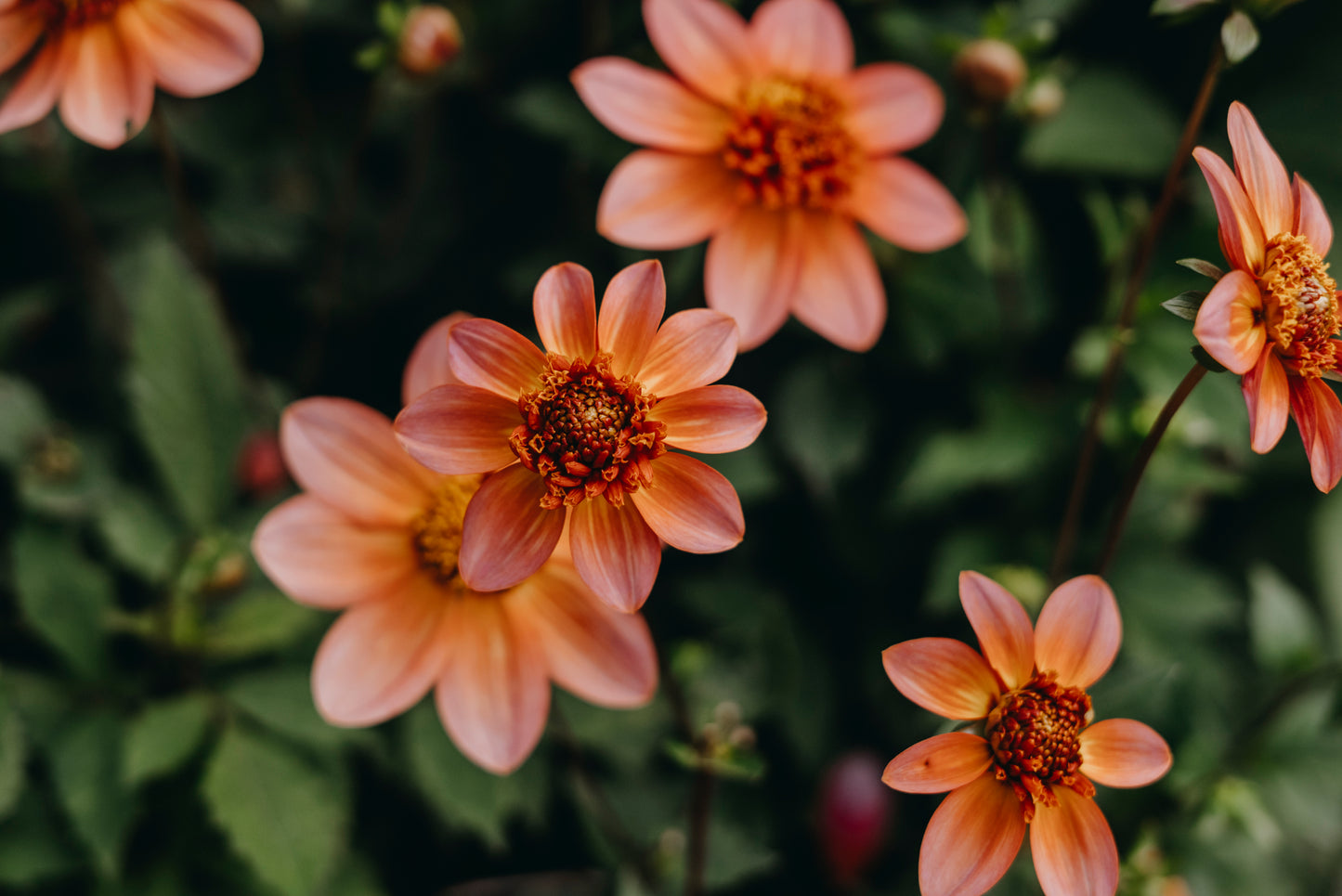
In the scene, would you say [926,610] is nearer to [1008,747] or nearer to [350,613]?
[1008,747]

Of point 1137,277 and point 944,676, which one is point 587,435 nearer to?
point 944,676

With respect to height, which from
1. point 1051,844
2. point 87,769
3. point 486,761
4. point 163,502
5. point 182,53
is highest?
point 182,53

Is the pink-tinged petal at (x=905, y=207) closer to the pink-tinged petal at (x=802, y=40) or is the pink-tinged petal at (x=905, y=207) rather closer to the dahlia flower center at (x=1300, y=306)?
the pink-tinged petal at (x=802, y=40)

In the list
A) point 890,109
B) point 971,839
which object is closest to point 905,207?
point 890,109

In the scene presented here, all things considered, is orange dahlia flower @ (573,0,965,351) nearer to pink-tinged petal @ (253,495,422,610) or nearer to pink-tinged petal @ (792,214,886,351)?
pink-tinged petal @ (792,214,886,351)

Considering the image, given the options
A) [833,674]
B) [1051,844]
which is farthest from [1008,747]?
[833,674]

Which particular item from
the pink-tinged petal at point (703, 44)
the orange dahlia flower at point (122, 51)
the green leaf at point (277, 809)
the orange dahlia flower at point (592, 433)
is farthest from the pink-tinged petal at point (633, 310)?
Answer: the green leaf at point (277, 809)
